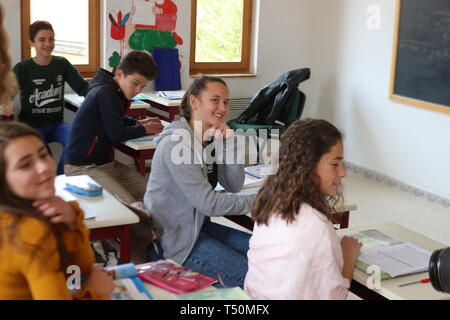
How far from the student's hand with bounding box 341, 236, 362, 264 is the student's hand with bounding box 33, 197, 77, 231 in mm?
938

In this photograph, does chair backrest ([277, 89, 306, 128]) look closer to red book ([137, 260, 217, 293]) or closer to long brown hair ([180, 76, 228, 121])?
long brown hair ([180, 76, 228, 121])

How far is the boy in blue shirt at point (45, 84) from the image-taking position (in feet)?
15.5

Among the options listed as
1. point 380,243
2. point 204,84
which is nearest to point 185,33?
point 204,84

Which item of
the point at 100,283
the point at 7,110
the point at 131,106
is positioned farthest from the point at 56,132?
the point at 100,283

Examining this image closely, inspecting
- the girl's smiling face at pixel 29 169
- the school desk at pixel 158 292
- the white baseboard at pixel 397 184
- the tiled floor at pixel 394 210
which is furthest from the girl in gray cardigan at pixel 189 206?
the white baseboard at pixel 397 184

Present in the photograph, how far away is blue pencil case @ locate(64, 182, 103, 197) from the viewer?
104 inches

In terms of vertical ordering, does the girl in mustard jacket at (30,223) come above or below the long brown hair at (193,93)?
below

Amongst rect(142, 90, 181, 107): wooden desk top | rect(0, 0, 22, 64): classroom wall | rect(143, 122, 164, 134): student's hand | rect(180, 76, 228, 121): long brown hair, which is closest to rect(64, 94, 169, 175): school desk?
rect(143, 122, 164, 134): student's hand

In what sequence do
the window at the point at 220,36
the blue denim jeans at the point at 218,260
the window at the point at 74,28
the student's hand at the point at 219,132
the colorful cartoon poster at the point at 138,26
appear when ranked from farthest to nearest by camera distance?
the window at the point at 220,36, the colorful cartoon poster at the point at 138,26, the window at the point at 74,28, the student's hand at the point at 219,132, the blue denim jeans at the point at 218,260

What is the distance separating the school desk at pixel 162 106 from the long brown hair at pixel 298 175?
124 inches

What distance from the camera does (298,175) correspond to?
207 cm

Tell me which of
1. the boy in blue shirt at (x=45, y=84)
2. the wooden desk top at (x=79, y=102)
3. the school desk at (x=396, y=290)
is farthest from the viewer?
the wooden desk top at (x=79, y=102)

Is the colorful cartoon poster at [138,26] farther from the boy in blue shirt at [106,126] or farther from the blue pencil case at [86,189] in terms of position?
the blue pencil case at [86,189]
